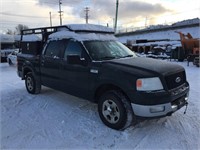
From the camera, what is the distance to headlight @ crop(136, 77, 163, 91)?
13.1 ft

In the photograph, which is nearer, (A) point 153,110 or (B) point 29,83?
(A) point 153,110

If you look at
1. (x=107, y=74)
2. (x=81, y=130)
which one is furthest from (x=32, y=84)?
(x=107, y=74)

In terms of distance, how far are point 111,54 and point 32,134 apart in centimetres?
245

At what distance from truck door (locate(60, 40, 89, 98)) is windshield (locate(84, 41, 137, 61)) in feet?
0.60

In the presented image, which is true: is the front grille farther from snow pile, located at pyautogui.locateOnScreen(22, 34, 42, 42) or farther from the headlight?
snow pile, located at pyautogui.locateOnScreen(22, 34, 42, 42)

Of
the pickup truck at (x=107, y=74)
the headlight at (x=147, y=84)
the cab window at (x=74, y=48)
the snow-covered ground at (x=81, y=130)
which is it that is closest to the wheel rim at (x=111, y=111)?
the pickup truck at (x=107, y=74)

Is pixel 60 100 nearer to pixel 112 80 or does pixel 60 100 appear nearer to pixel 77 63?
pixel 77 63

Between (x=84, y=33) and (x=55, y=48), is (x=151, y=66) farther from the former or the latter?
(x=55, y=48)

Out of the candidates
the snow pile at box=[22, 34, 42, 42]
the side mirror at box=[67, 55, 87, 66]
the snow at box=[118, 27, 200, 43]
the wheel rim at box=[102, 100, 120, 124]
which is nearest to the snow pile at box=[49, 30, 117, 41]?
the side mirror at box=[67, 55, 87, 66]

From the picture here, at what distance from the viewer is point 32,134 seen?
4.35 meters

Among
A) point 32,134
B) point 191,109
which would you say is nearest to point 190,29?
point 191,109

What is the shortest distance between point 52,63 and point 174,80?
3275mm

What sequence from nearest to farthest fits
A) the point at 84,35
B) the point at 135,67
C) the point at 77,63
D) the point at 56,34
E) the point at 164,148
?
the point at 164,148 < the point at 135,67 < the point at 77,63 < the point at 84,35 < the point at 56,34

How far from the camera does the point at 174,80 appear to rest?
4.35m
